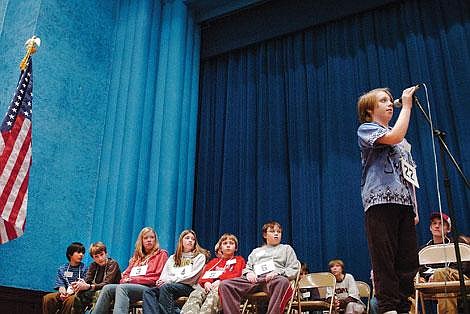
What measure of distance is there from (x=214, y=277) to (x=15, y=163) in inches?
81.1

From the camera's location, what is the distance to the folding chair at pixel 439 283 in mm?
3420

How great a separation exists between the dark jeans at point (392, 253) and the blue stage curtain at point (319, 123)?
3.65 metres

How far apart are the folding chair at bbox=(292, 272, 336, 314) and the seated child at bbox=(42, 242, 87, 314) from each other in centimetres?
212

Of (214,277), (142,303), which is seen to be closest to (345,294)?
(214,277)

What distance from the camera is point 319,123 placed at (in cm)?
697

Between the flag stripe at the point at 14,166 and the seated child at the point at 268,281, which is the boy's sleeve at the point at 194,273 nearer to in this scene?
the seated child at the point at 268,281

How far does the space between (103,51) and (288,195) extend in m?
3.32

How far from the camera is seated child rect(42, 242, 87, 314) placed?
4.88 meters

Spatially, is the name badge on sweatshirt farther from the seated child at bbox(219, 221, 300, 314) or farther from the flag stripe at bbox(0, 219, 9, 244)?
the flag stripe at bbox(0, 219, 9, 244)

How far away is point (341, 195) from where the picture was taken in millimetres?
6395

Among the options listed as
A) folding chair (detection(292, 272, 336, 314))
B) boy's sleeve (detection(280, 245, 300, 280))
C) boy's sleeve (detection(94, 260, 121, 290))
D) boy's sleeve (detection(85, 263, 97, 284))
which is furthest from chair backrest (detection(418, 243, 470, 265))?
boy's sleeve (detection(85, 263, 97, 284))

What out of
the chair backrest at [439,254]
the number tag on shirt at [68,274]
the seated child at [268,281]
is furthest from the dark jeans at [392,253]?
the number tag on shirt at [68,274]

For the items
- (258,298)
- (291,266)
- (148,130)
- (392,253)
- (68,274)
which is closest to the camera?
(392,253)

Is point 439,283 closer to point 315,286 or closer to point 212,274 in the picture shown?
point 315,286
